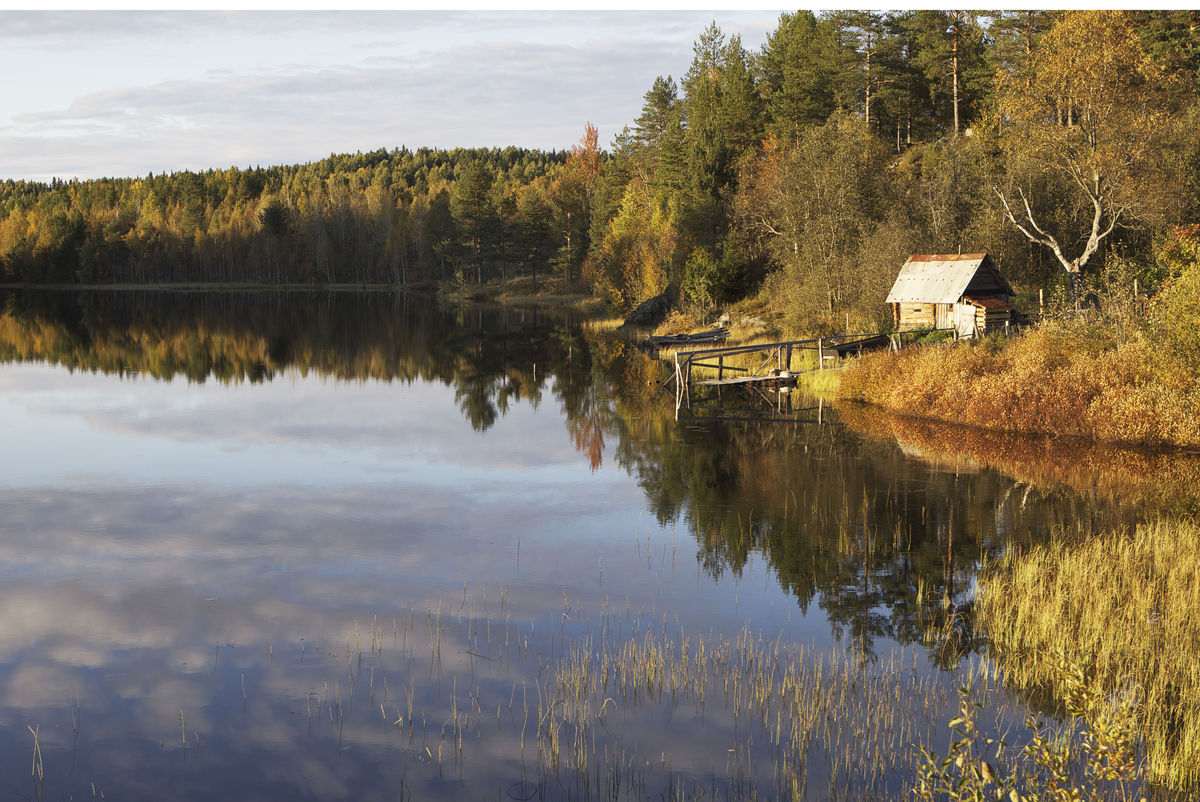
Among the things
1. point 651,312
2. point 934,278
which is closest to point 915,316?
point 934,278

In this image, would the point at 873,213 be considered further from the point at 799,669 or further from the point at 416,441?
the point at 799,669

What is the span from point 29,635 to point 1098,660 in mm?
16042

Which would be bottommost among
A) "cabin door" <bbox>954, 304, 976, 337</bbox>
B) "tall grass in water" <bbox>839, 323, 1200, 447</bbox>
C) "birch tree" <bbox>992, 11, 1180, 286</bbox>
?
"tall grass in water" <bbox>839, 323, 1200, 447</bbox>

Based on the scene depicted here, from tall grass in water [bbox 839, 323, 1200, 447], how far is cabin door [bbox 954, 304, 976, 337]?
597 cm

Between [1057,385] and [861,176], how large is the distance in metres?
28.7

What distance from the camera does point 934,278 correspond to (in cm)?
4566

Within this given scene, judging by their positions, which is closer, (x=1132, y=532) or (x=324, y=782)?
(x=324, y=782)

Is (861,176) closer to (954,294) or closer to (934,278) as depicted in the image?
(934,278)

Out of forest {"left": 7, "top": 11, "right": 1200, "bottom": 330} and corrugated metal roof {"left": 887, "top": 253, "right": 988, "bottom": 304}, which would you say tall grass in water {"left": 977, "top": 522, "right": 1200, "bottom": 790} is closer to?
forest {"left": 7, "top": 11, "right": 1200, "bottom": 330}

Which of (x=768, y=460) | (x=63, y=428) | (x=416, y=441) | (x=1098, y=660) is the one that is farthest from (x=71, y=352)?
(x=1098, y=660)

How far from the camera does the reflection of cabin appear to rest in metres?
43.7

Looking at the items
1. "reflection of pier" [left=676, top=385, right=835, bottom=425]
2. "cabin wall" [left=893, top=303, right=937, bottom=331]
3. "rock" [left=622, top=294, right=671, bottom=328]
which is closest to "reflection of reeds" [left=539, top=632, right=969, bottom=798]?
"reflection of pier" [left=676, top=385, right=835, bottom=425]

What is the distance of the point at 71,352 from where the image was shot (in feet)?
200

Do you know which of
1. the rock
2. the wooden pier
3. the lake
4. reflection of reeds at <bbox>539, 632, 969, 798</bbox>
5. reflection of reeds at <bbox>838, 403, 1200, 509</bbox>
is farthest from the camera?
the rock
